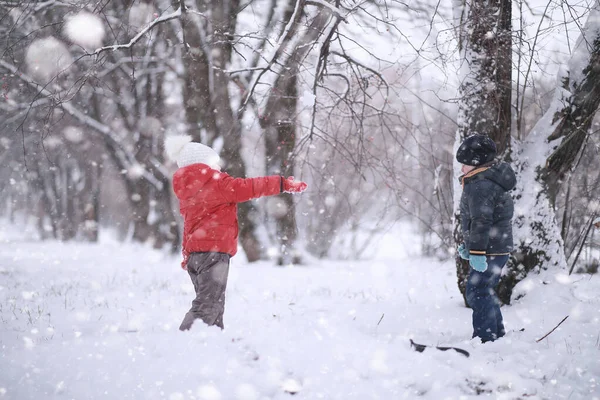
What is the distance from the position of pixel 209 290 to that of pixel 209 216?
599 mm

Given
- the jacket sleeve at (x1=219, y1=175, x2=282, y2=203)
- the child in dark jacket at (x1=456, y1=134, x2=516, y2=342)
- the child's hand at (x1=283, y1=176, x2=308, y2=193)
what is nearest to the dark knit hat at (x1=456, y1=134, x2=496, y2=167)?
the child in dark jacket at (x1=456, y1=134, x2=516, y2=342)

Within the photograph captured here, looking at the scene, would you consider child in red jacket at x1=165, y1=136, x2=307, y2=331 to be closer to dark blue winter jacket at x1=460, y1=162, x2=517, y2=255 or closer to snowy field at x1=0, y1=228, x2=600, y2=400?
snowy field at x1=0, y1=228, x2=600, y2=400

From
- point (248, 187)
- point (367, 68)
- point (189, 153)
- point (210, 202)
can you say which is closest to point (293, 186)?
point (248, 187)

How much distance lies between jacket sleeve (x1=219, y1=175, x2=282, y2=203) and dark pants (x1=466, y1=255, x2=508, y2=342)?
172 centimetres

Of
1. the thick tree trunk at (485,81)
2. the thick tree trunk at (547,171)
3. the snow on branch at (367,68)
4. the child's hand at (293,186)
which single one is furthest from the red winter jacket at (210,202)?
the thick tree trunk at (547,171)

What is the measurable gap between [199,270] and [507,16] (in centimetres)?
363

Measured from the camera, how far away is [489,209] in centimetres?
305

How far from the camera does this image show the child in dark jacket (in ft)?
9.98

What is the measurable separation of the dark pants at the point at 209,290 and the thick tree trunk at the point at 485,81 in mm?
2348

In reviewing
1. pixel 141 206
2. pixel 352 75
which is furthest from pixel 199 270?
pixel 141 206

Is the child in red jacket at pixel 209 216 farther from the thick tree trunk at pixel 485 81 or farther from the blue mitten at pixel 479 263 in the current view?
the thick tree trunk at pixel 485 81

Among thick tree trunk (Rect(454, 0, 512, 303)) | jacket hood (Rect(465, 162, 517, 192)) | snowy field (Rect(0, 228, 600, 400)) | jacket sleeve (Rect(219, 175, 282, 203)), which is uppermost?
thick tree trunk (Rect(454, 0, 512, 303))

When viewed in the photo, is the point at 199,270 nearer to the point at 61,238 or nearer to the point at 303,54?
the point at 303,54

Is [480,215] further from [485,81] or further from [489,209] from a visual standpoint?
[485,81]
